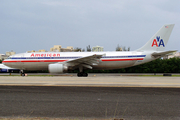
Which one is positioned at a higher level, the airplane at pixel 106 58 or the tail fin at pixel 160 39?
the tail fin at pixel 160 39

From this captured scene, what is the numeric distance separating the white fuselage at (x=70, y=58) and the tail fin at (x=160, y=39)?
1.25 metres

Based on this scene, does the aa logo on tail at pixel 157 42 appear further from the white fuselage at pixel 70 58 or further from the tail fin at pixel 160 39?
the white fuselage at pixel 70 58

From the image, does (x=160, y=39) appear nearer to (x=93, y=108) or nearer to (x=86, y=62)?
(x=86, y=62)

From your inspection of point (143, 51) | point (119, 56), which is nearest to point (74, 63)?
point (119, 56)

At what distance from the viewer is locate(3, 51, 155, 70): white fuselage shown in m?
24.0

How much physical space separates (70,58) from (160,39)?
499 inches

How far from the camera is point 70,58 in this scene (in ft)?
79.6

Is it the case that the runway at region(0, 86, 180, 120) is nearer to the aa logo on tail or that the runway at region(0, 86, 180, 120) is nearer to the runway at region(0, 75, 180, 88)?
the runway at region(0, 75, 180, 88)

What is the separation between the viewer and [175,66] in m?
38.8

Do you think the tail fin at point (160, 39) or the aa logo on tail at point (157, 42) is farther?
the aa logo on tail at point (157, 42)

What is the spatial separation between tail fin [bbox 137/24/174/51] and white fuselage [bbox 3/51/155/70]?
4.11 ft

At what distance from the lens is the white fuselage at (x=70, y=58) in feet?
78.6

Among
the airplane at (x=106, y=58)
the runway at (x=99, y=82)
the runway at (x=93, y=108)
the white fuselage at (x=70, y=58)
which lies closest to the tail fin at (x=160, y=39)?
the airplane at (x=106, y=58)

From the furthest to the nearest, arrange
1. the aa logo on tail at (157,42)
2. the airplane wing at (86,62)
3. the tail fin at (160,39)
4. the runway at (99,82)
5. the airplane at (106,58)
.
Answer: the aa logo on tail at (157,42), the tail fin at (160,39), the airplane at (106,58), the airplane wing at (86,62), the runway at (99,82)
